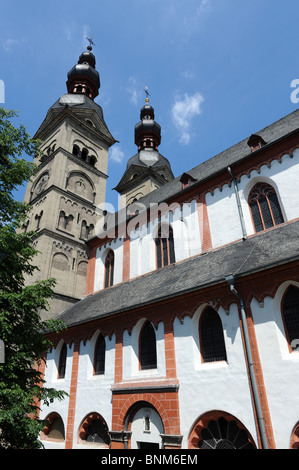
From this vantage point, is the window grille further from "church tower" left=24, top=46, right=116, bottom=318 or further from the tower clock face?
the tower clock face

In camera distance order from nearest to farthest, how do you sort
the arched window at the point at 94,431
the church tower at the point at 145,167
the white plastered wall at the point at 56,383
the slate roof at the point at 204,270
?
the slate roof at the point at 204,270, the arched window at the point at 94,431, the white plastered wall at the point at 56,383, the church tower at the point at 145,167

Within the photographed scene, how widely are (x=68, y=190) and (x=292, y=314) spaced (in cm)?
1839

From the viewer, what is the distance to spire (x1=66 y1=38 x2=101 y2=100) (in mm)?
31766

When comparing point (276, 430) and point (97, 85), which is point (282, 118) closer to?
point (276, 430)

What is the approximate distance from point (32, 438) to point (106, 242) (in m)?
11.5

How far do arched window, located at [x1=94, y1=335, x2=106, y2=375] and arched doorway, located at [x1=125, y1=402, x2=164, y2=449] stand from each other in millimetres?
2476

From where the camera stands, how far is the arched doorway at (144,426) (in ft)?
31.0

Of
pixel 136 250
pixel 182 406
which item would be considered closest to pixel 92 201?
pixel 136 250

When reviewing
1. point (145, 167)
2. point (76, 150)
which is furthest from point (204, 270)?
point (145, 167)

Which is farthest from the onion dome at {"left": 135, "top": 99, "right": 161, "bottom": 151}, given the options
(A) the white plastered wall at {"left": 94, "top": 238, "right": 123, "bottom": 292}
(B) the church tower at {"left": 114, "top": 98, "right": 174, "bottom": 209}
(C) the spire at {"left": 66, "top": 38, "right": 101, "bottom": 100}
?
(A) the white plastered wall at {"left": 94, "top": 238, "right": 123, "bottom": 292}

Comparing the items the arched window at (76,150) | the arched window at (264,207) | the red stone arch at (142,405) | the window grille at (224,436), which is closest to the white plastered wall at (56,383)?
the red stone arch at (142,405)

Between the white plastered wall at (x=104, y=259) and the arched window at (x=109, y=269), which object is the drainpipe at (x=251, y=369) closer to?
the white plastered wall at (x=104, y=259)

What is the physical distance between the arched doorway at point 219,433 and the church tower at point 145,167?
23462mm

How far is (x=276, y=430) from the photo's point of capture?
7.18 m
